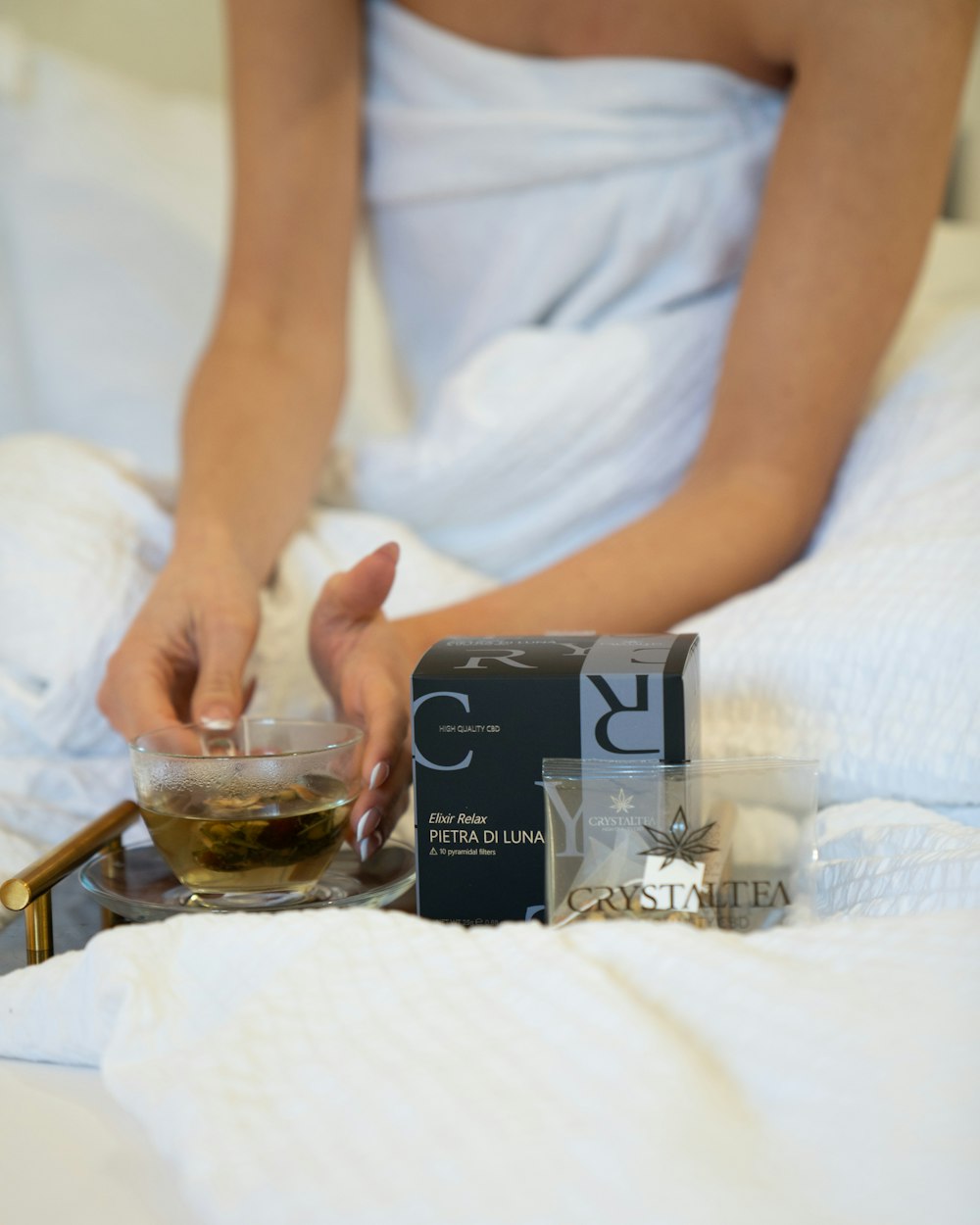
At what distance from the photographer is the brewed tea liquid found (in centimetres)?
52

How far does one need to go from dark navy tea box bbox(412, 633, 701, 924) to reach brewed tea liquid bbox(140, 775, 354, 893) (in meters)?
0.05

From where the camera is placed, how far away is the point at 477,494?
3.31ft

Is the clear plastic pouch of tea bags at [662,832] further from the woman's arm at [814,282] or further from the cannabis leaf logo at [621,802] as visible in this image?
the woman's arm at [814,282]

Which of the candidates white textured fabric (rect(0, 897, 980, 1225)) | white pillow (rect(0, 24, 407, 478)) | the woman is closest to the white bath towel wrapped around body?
the woman

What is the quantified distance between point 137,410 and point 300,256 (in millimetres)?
315

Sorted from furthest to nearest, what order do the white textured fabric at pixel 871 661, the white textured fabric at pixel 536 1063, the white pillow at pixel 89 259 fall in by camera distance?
the white pillow at pixel 89 259
the white textured fabric at pixel 871 661
the white textured fabric at pixel 536 1063

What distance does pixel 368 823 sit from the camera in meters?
0.56

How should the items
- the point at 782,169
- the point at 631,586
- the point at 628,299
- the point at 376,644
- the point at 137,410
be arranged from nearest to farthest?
the point at 376,644, the point at 631,586, the point at 782,169, the point at 628,299, the point at 137,410

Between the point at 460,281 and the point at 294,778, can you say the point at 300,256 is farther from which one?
the point at 294,778

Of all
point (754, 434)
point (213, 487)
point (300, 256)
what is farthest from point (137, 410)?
point (754, 434)

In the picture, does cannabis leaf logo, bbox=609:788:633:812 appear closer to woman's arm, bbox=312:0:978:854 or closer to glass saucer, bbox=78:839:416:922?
glass saucer, bbox=78:839:416:922

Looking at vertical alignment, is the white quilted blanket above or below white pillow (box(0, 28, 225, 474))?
below

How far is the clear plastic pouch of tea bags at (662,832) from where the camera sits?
479 millimetres

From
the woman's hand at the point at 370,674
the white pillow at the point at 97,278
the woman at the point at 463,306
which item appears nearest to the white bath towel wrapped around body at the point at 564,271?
the woman at the point at 463,306
